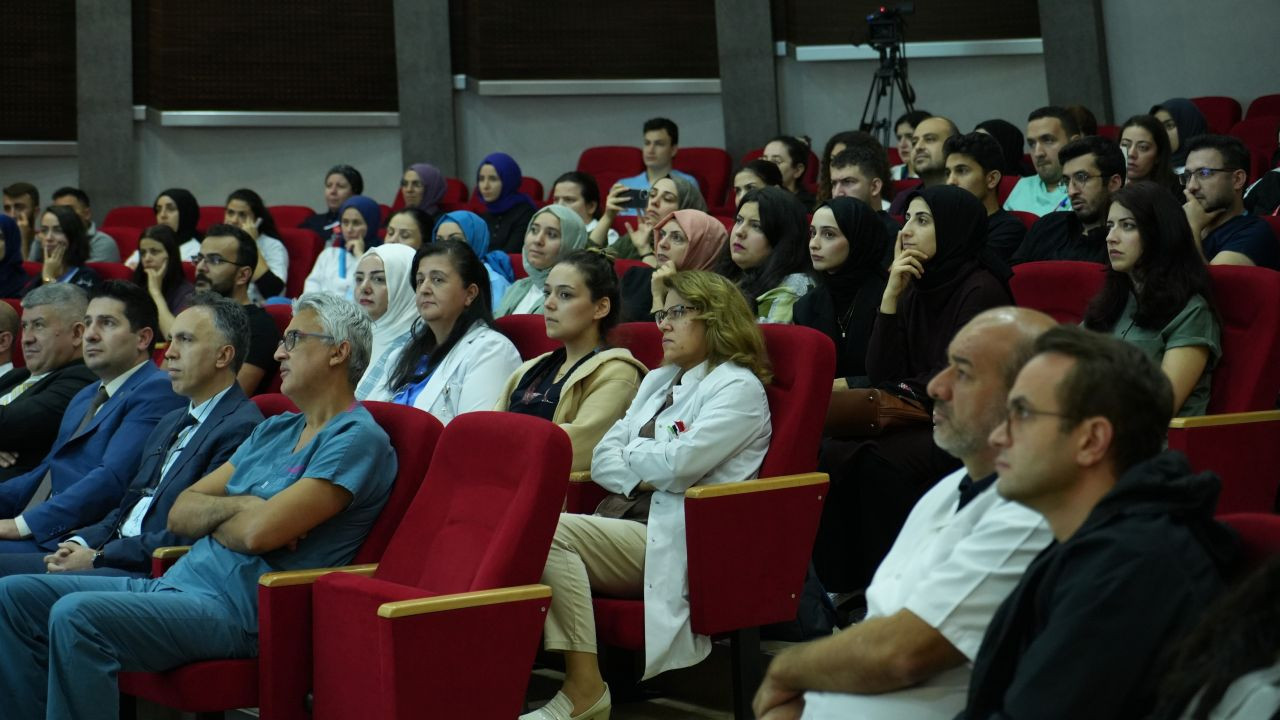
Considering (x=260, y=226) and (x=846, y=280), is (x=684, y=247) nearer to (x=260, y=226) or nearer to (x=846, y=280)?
(x=846, y=280)

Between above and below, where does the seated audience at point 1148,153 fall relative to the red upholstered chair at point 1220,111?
below

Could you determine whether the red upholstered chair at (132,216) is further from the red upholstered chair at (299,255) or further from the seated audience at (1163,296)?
the seated audience at (1163,296)

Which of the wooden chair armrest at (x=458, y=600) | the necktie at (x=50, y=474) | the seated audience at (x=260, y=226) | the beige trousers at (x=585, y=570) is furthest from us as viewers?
the seated audience at (x=260, y=226)

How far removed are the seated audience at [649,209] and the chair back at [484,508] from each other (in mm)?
2167

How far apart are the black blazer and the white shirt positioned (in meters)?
2.68

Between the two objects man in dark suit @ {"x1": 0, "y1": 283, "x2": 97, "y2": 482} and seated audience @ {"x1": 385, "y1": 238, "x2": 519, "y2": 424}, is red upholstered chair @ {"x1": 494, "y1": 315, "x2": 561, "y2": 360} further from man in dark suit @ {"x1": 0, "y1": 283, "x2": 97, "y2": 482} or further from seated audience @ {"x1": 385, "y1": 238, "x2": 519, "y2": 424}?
man in dark suit @ {"x1": 0, "y1": 283, "x2": 97, "y2": 482}

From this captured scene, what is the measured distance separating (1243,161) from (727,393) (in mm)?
2048

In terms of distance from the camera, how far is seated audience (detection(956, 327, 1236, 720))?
4.60ft

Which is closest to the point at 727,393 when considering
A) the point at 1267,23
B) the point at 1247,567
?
the point at 1247,567

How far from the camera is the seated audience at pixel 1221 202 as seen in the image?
3838mm

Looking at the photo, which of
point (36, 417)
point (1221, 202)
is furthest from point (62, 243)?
point (1221, 202)

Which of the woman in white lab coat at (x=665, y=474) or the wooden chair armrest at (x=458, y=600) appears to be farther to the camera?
the woman in white lab coat at (x=665, y=474)

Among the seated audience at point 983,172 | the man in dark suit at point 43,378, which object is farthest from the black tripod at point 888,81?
the man in dark suit at point 43,378

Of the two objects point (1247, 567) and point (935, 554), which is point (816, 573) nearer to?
point (935, 554)
